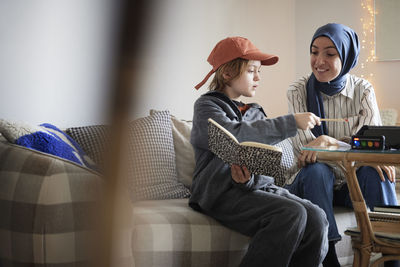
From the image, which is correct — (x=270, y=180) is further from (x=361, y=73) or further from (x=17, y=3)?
(x=361, y=73)

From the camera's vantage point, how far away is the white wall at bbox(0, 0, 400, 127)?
0.65 ft

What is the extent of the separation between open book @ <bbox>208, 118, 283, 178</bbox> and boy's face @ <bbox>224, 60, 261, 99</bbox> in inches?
15.4

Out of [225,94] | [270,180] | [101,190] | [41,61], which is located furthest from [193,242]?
[101,190]

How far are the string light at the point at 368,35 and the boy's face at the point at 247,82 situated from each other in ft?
5.88

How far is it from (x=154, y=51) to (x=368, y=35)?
3155 millimetres

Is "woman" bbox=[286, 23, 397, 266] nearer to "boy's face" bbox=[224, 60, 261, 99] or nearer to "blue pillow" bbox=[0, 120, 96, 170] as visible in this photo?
"boy's face" bbox=[224, 60, 261, 99]

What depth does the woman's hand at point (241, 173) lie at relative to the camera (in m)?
1.32

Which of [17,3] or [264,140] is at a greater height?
[17,3]

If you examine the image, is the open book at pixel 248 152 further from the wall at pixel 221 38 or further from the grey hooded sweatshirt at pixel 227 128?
the wall at pixel 221 38

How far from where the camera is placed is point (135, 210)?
155cm

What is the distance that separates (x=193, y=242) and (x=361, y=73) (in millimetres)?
2121

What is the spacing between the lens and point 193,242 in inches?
55.6

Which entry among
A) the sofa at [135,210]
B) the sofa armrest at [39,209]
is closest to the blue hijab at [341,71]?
the sofa at [135,210]

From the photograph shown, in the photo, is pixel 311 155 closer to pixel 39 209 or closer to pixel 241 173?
pixel 241 173
